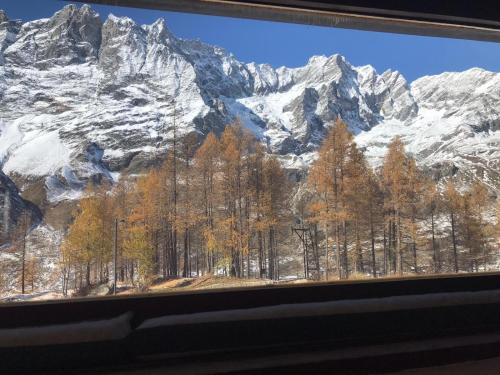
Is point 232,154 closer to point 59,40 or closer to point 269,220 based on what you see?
point 269,220

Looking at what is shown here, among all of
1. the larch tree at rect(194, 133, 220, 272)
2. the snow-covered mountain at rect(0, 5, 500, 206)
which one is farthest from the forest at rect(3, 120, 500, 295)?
the snow-covered mountain at rect(0, 5, 500, 206)

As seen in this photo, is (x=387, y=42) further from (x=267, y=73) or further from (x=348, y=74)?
(x=267, y=73)

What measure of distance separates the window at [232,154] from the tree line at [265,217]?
12mm

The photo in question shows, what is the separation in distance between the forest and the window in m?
0.01

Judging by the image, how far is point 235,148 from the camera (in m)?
3.11

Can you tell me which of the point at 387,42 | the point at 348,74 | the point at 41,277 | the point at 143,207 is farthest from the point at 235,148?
the point at 41,277

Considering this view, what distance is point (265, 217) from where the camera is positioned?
3156 mm

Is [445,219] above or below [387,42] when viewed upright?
below

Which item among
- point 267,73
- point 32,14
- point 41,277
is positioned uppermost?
point 32,14

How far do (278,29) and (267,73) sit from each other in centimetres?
37

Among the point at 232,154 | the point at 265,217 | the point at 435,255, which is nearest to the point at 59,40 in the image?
the point at 232,154

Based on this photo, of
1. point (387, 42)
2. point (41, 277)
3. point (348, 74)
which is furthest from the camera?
point (348, 74)

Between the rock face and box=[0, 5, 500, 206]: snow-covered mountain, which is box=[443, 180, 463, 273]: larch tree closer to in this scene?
box=[0, 5, 500, 206]: snow-covered mountain

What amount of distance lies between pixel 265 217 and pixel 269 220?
41 millimetres
